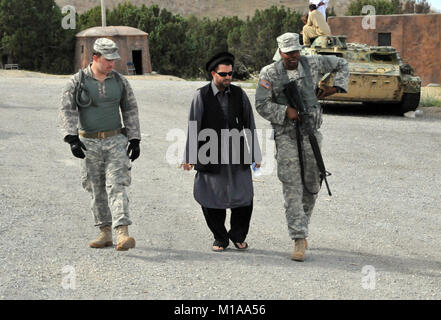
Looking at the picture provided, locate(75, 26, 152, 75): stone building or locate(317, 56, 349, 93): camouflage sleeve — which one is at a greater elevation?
locate(317, 56, 349, 93): camouflage sleeve

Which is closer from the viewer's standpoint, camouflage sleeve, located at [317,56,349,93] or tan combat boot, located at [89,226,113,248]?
camouflage sleeve, located at [317,56,349,93]

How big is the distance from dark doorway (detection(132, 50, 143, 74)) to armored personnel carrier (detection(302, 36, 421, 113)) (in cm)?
2440

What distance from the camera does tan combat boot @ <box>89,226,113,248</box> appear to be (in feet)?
21.9

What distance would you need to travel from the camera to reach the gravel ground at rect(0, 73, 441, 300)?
219 inches

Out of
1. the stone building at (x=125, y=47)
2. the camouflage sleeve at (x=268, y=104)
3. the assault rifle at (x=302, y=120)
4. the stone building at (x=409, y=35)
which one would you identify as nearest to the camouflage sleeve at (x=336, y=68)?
the assault rifle at (x=302, y=120)

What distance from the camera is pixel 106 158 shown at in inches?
260

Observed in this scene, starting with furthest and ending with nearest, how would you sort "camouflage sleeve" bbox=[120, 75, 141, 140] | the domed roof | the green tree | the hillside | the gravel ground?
the hillside
the green tree
the domed roof
"camouflage sleeve" bbox=[120, 75, 141, 140]
the gravel ground

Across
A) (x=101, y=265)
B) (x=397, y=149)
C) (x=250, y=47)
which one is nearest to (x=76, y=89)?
(x=101, y=265)

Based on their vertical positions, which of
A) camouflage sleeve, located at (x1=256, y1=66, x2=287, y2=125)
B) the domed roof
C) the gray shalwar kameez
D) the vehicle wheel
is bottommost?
the vehicle wheel

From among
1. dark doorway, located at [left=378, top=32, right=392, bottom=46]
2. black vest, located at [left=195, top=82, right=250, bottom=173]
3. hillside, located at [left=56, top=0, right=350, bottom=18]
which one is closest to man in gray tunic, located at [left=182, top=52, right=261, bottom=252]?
black vest, located at [left=195, top=82, right=250, bottom=173]

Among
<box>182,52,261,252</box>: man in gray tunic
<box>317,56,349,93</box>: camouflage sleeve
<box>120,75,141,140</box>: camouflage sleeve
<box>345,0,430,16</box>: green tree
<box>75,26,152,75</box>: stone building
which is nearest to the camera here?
<box>182,52,261,252</box>: man in gray tunic

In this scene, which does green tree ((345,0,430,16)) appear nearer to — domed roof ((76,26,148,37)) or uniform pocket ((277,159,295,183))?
domed roof ((76,26,148,37))

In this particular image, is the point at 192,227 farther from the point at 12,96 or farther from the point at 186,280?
the point at 12,96

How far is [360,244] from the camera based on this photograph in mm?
6945
